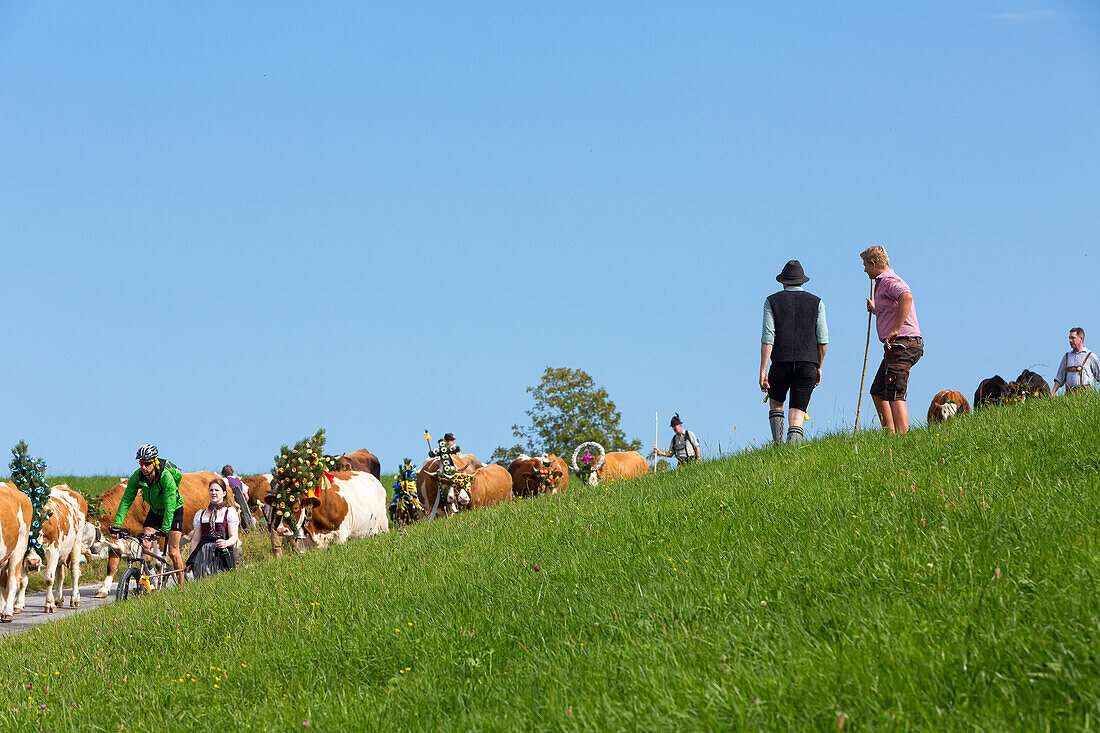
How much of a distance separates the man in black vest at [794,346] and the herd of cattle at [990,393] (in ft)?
17.8

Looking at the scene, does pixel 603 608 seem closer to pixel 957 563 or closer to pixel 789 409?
pixel 957 563

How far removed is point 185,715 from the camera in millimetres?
6555

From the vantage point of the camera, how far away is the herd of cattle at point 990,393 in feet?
55.8

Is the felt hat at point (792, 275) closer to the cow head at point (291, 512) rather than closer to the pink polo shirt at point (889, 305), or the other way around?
the pink polo shirt at point (889, 305)

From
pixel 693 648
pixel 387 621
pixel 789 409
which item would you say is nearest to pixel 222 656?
pixel 387 621

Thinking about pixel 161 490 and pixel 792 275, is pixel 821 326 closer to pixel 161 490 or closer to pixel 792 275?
pixel 792 275

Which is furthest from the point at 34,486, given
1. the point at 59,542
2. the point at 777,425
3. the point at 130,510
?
the point at 777,425

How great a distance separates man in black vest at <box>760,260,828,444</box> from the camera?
11594 mm

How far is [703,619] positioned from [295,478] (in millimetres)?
11623

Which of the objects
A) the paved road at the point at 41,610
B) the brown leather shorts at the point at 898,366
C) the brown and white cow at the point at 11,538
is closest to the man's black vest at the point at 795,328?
the brown leather shorts at the point at 898,366

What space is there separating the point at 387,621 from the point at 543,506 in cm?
512

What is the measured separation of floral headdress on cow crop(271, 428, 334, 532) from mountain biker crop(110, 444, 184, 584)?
6.71ft

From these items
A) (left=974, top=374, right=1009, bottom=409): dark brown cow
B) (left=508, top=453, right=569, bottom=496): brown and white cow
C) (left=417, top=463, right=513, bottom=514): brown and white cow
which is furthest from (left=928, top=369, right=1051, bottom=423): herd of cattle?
(left=417, top=463, right=513, bottom=514): brown and white cow

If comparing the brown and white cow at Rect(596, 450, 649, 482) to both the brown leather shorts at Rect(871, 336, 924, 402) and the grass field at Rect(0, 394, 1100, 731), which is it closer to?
the brown leather shorts at Rect(871, 336, 924, 402)
